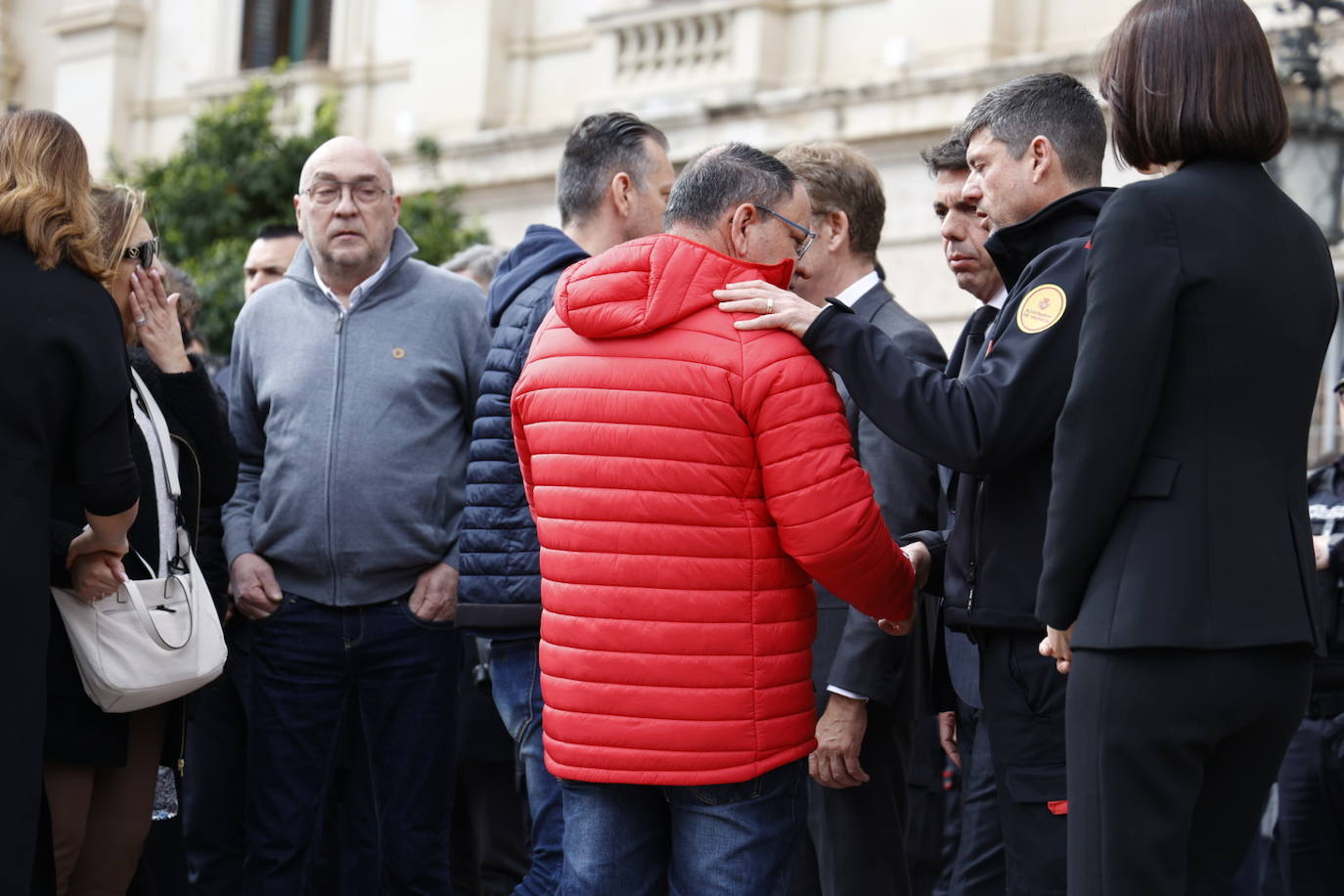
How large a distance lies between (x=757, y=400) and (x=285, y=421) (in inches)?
91.7

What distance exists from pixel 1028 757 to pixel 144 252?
109 inches

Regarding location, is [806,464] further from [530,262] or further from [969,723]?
[530,262]

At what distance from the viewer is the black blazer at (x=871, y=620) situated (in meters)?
4.52

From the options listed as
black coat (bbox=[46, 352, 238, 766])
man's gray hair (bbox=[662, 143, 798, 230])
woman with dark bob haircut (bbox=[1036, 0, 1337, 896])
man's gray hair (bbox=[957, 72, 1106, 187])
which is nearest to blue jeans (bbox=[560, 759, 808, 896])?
woman with dark bob haircut (bbox=[1036, 0, 1337, 896])

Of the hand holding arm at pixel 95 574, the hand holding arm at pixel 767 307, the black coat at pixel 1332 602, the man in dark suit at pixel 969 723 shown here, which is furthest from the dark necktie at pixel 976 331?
the hand holding arm at pixel 95 574

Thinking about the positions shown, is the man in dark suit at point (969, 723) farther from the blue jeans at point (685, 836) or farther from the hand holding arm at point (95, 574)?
the hand holding arm at point (95, 574)

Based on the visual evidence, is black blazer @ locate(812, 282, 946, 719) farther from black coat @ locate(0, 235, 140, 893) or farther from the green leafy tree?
the green leafy tree

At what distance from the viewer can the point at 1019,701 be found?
12.6ft

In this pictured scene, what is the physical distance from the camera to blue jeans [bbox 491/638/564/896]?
189 inches

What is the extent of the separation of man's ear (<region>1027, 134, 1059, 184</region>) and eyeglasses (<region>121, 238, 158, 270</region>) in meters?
2.41

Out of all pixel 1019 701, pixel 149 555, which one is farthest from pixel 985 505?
pixel 149 555

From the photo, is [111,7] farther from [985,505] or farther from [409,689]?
[985,505]

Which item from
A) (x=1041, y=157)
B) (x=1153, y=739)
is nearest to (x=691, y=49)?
(x=1041, y=157)

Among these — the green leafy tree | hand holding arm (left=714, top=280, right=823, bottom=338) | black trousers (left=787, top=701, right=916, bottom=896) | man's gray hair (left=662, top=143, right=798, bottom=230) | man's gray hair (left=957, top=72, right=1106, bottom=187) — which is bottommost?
black trousers (left=787, top=701, right=916, bottom=896)
